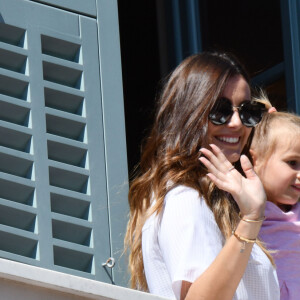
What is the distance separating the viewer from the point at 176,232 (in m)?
2.58

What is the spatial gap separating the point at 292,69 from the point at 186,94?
1.30 m

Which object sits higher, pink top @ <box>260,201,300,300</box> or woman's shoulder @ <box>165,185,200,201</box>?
woman's shoulder @ <box>165,185,200,201</box>

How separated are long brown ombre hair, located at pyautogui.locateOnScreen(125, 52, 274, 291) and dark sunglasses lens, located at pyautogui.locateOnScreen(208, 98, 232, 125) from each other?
1 cm

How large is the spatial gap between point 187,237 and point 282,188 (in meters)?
0.76

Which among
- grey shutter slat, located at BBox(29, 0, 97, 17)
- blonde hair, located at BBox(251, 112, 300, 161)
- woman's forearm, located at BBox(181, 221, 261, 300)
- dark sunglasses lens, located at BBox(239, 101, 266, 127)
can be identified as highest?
grey shutter slat, located at BBox(29, 0, 97, 17)

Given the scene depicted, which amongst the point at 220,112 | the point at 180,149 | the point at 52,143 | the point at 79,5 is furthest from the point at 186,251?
the point at 79,5

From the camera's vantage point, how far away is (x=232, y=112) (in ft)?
9.37

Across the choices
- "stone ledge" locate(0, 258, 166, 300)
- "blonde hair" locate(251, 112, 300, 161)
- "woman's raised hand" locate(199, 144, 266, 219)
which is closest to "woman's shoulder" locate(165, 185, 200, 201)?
"woman's raised hand" locate(199, 144, 266, 219)

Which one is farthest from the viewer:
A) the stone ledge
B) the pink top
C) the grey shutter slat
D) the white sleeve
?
the grey shutter slat

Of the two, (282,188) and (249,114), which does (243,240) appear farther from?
(282,188)

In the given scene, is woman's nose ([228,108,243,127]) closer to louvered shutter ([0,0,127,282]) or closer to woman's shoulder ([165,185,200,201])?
woman's shoulder ([165,185,200,201])

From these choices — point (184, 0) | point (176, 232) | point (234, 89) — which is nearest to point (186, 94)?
point (234, 89)

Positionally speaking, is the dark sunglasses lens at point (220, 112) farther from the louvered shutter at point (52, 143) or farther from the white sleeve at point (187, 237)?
the louvered shutter at point (52, 143)

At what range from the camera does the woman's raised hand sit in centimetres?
250
